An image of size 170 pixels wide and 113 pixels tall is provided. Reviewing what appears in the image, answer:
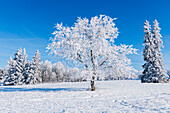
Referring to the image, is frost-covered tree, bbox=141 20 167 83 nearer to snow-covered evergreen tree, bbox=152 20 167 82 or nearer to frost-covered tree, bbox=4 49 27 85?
snow-covered evergreen tree, bbox=152 20 167 82

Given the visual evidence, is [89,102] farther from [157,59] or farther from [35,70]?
[35,70]

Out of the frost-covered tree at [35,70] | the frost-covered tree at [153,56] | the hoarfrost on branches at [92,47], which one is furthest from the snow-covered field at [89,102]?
the frost-covered tree at [35,70]

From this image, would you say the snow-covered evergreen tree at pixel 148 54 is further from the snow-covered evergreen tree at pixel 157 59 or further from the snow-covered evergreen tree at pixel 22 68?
A: the snow-covered evergreen tree at pixel 22 68

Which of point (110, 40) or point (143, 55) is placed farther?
point (143, 55)

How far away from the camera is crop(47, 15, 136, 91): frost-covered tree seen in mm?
15586

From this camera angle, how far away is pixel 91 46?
16.3 meters

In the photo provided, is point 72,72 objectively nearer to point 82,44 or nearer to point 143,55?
point 82,44

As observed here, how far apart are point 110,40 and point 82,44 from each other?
11.6 ft

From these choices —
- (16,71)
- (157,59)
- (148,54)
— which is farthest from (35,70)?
(157,59)

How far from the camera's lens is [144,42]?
31.9 meters

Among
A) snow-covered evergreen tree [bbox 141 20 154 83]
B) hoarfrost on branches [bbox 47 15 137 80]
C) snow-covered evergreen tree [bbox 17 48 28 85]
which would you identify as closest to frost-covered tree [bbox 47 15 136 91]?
hoarfrost on branches [bbox 47 15 137 80]

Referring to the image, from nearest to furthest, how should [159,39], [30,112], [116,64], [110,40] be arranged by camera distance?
[30,112], [116,64], [110,40], [159,39]

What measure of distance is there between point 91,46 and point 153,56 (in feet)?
65.6

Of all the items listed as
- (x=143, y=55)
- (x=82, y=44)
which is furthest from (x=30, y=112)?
(x=143, y=55)
